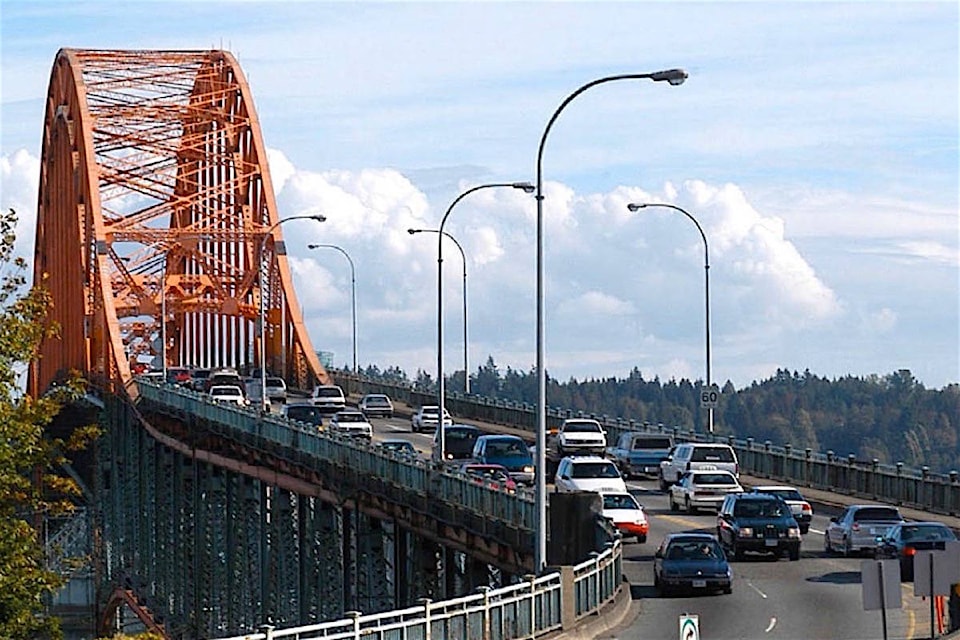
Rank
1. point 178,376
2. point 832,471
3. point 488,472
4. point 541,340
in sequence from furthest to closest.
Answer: point 178,376
point 832,471
point 488,472
point 541,340

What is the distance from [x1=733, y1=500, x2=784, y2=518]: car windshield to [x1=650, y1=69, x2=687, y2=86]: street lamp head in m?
16.2

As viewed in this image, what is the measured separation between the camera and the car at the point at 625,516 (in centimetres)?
5084

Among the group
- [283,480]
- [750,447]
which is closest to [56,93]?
[283,480]

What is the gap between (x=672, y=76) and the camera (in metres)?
34.3

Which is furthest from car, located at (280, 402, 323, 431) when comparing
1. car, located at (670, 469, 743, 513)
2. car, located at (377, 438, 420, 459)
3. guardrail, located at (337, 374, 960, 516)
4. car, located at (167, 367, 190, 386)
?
car, located at (670, 469, 743, 513)

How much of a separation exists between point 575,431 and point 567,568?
4643 centimetres

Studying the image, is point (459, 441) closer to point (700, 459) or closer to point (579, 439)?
point (579, 439)

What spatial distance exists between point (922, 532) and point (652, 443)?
3024cm

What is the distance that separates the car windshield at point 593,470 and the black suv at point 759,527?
353 inches

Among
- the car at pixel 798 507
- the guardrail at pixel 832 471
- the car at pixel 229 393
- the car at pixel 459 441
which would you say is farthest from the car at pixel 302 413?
the car at pixel 798 507

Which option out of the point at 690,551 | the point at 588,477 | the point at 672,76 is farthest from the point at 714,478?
the point at 672,76

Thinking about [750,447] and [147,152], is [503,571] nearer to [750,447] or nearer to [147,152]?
[750,447]

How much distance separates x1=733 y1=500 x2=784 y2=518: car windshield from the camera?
48062 mm

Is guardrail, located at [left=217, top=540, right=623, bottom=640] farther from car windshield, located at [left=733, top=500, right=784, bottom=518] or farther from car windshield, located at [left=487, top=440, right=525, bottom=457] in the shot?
car windshield, located at [left=487, top=440, right=525, bottom=457]
